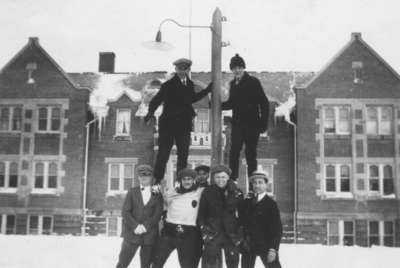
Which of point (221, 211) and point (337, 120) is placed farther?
point (337, 120)

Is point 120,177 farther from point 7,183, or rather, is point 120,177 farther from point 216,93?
point 216,93

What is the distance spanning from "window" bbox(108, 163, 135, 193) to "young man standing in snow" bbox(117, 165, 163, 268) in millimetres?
19263

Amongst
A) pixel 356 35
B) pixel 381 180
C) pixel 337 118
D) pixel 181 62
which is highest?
pixel 356 35

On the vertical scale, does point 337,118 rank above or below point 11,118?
above

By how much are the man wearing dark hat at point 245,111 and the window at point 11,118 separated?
21201 mm

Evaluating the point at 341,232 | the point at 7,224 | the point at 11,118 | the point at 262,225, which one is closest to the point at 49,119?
the point at 11,118

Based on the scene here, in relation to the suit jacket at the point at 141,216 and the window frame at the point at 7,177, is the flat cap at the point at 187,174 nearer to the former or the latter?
the suit jacket at the point at 141,216

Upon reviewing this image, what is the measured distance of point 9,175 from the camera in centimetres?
2636

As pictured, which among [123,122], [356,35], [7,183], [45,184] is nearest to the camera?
[356,35]

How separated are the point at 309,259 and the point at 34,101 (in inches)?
806

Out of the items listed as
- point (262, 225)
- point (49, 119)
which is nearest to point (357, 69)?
point (49, 119)

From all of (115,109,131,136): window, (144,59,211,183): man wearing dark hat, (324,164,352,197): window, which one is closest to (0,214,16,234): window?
(115,109,131,136): window

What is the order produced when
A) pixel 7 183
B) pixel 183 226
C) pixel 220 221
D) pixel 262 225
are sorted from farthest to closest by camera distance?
1. pixel 7 183
2. pixel 183 226
3. pixel 262 225
4. pixel 220 221

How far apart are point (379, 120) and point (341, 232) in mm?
5846
